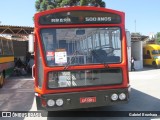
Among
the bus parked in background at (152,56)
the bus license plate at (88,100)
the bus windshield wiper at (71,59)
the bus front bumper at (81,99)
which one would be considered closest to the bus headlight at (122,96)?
the bus front bumper at (81,99)

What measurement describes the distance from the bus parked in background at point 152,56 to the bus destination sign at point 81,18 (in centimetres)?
2350

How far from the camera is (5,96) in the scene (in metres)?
13.2

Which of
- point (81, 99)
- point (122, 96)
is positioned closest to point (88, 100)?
point (81, 99)

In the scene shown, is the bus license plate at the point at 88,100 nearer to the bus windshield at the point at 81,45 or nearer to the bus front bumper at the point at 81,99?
the bus front bumper at the point at 81,99

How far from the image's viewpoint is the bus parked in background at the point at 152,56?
99.9ft

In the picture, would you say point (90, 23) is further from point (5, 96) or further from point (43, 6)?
point (43, 6)

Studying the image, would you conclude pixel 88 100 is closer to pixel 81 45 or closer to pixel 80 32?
pixel 81 45

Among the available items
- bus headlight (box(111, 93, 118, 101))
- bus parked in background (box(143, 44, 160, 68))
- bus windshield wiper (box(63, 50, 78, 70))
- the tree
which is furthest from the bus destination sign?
bus parked in background (box(143, 44, 160, 68))

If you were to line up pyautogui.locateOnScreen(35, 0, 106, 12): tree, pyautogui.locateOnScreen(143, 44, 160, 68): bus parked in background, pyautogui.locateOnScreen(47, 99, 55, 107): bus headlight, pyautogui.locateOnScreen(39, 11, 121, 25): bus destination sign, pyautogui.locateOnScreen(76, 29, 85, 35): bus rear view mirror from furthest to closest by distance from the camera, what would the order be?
pyautogui.locateOnScreen(35, 0, 106, 12): tree < pyautogui.locateOnScreen(143, 44, 160, 68): bus parked in background < pyautogui.locateOnScreen(76, 29, 85, 35): bus rear view mirror < pyautogui.locateOnScreen(39, 11, 121, 25): bus destination sign < pyautogui.locateOnScreen(47, 99, 55, 107): bus headlight

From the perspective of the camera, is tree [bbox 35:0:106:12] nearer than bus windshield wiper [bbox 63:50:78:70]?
No

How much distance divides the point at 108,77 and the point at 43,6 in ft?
96.9

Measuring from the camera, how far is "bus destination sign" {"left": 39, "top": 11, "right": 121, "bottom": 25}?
7.57m

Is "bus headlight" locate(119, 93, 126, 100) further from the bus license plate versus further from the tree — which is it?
the tree

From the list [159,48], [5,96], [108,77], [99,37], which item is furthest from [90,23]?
[159,48]
